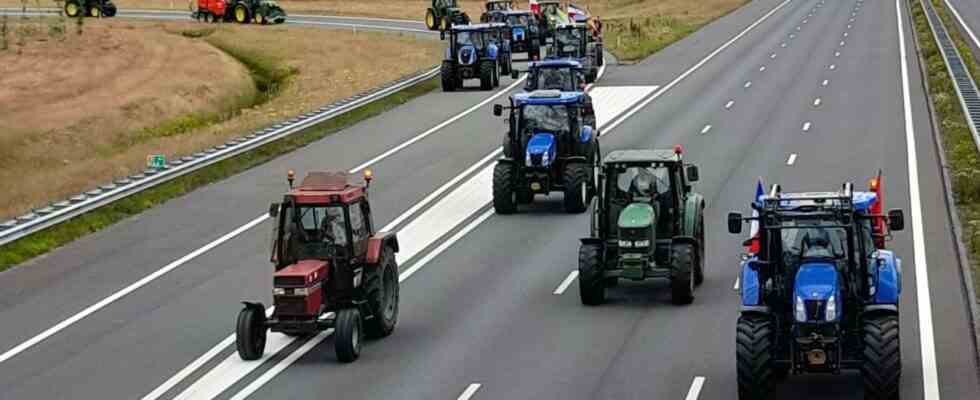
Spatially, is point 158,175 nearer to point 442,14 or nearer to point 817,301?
point 817,301

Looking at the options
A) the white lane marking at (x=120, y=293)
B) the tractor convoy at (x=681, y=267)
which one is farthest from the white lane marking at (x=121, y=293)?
the tractor convoy at (x=681, y=267)

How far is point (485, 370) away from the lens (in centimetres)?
2280

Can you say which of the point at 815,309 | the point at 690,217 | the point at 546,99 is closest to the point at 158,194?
the point at 546,99

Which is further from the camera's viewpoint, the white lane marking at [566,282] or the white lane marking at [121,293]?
the white lane marking at [566,282]

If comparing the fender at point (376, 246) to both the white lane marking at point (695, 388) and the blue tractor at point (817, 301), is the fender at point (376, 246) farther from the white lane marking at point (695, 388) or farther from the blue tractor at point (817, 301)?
the blue tractor at point (817, 301)

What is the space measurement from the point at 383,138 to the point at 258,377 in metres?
25.5

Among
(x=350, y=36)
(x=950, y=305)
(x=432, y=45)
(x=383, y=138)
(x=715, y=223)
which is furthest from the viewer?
(x=350, y=36)

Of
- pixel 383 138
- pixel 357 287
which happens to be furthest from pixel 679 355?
pixel 383 138

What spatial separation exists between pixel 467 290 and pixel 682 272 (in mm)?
3988

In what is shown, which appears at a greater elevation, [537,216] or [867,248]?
[867,248]

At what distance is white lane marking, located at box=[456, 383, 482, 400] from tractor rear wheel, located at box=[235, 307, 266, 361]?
10.6 feet

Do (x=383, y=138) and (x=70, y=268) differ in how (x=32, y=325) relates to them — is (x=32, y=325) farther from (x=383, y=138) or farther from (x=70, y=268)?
(x=383, y=138)

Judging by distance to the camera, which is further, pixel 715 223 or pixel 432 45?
pixel 432 45

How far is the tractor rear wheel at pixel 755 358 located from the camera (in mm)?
19609
